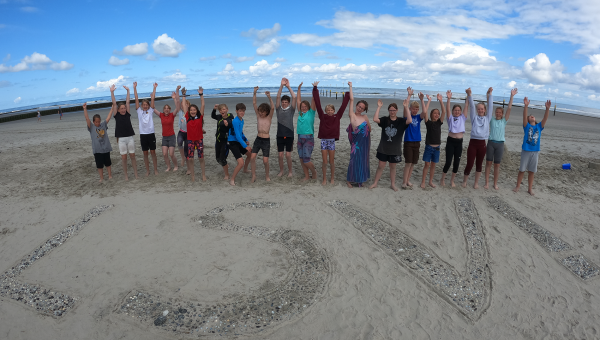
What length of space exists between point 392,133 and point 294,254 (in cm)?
357

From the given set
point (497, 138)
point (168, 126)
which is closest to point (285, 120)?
point (168, 126)

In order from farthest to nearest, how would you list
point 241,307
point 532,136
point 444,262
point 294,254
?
point 532,136
point 294,254
point 444,262
point 241,307

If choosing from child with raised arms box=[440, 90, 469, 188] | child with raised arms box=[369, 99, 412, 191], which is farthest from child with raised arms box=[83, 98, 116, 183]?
child with raised arms box=[440, 90, 469, 188]

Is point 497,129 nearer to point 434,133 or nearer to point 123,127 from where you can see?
point 434,133

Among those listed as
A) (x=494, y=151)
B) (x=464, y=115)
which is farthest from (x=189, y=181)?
(x=494, y=151)

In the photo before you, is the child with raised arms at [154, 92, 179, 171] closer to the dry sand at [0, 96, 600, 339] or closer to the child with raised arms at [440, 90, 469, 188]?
the dry sand at [0, 96, 600, 339]

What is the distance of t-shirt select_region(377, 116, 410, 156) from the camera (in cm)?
709

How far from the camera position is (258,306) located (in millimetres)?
3992

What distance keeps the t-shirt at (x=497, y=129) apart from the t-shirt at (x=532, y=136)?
0.42 m

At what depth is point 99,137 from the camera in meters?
7.75

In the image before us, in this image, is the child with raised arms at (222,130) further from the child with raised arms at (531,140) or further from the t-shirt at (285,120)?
the child with raised arms at (531,140)

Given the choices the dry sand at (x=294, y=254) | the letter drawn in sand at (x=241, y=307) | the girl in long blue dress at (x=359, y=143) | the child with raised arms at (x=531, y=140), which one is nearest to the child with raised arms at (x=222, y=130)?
the dry sand at (x=294, y=254)

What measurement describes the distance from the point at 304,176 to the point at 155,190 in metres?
3.58

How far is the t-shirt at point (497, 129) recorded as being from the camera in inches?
287
